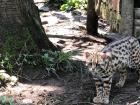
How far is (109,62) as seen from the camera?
6.76 meters

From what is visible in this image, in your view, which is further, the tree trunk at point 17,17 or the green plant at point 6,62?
the tree trunk at point 17,17

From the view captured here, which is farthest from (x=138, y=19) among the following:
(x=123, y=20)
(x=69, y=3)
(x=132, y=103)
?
(x=69, y=3)

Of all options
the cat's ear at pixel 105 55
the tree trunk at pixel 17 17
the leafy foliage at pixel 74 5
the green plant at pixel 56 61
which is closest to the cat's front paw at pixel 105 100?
the cat's ear at pixel 105 55

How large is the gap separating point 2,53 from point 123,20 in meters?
2.79

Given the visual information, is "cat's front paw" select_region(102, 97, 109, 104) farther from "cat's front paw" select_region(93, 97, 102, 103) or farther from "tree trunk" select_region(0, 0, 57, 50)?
"tree trunk" select_region(0, 0, 57, 50)

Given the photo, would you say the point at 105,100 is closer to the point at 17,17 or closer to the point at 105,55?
the point at 105,55

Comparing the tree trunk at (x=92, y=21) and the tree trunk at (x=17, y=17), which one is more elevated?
the tree trunk at (x=17, y=17)

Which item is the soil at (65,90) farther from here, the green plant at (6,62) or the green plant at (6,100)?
the green plant at (6,62)

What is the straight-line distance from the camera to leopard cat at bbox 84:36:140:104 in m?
6.62

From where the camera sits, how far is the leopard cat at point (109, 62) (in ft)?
21.7

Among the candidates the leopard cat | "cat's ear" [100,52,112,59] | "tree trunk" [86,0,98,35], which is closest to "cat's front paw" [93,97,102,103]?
the leopard cat

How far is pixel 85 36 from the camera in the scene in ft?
34.6

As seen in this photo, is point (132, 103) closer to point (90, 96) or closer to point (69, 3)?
point (90, 96)

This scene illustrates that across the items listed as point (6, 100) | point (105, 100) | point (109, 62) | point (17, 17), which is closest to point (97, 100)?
point (105, 100)
